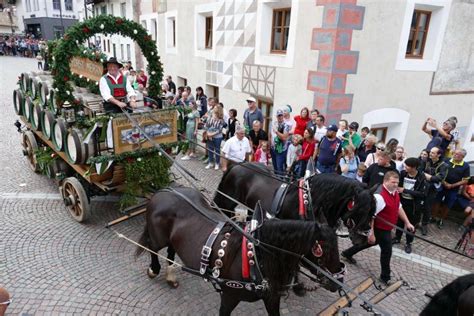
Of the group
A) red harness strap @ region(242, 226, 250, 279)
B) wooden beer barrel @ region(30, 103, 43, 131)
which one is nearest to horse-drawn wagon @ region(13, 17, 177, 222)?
wooden beer barrel @ region(30, 103, 43, 131)

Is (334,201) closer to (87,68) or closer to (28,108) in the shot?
(87,68)

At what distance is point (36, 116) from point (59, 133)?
1.55m

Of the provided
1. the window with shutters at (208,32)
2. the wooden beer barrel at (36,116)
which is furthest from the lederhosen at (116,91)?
the window with shutters at (208,32)

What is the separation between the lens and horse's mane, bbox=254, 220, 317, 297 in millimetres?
2721

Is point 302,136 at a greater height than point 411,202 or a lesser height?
greater

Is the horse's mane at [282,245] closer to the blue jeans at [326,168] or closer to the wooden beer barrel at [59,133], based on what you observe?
the wooden beer barrel at [59,133]

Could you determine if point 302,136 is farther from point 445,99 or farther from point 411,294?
point 445,99

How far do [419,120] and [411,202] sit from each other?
4.49 metres

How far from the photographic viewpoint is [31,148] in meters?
7.52

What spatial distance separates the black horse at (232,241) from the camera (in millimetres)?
2768

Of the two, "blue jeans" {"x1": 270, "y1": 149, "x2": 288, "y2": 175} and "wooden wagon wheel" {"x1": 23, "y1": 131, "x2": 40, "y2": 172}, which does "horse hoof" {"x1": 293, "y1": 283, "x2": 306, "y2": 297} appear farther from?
"wooden wagon wheel" {"x1": 23, "y1": 131, "x2": 40, "y2": 172}

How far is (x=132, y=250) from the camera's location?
5086 mm

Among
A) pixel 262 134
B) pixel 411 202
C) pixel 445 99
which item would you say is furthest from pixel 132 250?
pixel 445 99

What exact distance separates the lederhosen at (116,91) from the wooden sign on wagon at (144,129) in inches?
23.0
